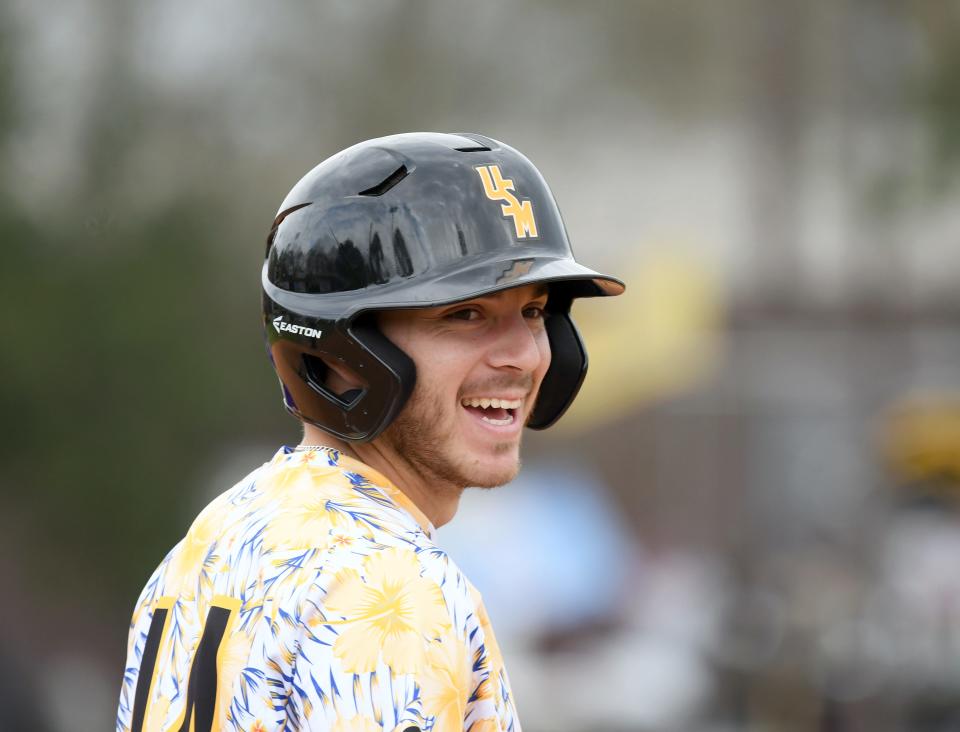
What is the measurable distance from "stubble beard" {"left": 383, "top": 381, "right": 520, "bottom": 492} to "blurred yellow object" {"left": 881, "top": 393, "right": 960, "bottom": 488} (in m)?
12.8

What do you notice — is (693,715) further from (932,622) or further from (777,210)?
(777,210)

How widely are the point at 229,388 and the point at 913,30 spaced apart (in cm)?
979

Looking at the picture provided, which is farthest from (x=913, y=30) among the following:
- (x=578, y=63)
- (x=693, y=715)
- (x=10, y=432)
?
(x=10, y=432)

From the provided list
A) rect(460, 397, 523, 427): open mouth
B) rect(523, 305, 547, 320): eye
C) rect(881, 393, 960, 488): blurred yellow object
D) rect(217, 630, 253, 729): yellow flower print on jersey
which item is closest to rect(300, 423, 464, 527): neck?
rect(460, 397, 523, 427): open mouth

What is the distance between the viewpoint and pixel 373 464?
9.42 ft

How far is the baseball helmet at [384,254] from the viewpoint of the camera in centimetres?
277

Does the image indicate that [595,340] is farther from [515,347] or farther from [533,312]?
[515,347]

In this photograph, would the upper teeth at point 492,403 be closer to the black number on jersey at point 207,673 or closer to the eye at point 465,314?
the eye at point 465,314

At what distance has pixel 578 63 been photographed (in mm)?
19688

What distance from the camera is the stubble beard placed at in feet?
9.34

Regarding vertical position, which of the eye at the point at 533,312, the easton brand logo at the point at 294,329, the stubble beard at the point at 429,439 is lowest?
the stubble beard at the point at 429,439

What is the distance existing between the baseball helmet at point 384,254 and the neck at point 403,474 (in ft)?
0.17

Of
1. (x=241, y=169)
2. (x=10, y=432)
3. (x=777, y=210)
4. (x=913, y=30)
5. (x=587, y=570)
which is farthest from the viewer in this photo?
(x=777, y=210)

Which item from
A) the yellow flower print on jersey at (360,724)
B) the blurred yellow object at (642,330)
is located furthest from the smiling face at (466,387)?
the blurred yellow object at (642,330)
